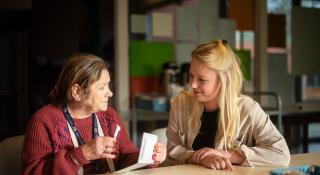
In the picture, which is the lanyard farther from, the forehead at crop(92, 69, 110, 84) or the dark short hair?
the forehead at crop(92, 69, 110, 84)

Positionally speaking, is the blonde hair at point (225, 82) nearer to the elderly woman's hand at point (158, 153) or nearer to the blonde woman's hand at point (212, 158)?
the blonde woman's hand at point (212, 158)

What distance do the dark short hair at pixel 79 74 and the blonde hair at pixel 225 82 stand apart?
1.30 feet

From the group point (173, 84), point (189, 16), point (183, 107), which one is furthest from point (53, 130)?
point (189, 16)

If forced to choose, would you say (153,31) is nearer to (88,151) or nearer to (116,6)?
(116,6)

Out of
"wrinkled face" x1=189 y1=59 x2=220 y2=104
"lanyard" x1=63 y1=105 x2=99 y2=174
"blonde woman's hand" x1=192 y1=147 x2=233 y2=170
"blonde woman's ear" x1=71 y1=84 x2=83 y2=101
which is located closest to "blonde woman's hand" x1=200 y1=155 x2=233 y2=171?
"blonde woman's hand" x1=192 y1=147 x2=233 y2=170

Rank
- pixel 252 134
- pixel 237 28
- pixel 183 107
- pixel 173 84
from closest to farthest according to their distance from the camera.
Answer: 1. pixel 252 134
2. pixel 183 107
3. pixel 173 84
4. pixel 237 28

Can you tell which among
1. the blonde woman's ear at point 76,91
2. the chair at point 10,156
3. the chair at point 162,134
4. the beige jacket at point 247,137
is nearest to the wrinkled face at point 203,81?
the beige jacket at point 247,137

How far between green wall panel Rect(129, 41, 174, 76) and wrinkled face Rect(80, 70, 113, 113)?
2.41 m

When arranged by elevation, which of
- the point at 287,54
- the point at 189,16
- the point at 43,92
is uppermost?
the point at 189,16

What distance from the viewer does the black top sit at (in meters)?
1.82

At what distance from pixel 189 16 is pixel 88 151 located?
3.06 meters

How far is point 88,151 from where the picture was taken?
1442mm

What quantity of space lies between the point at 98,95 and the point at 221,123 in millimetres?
498

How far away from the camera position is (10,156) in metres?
1.64
